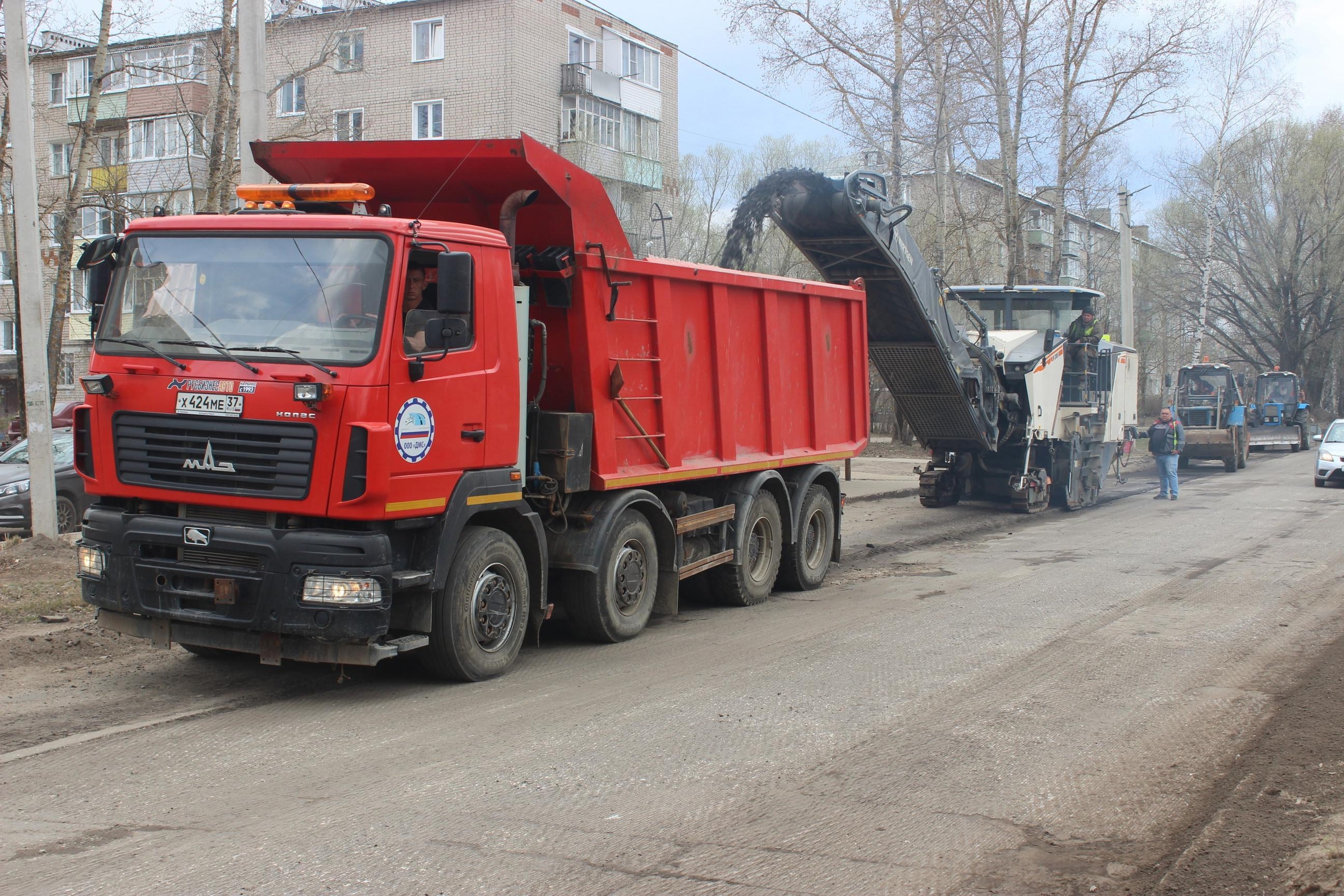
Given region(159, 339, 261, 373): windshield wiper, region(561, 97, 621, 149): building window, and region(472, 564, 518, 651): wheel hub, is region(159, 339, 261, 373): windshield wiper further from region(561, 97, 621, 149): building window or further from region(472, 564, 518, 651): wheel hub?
region(561, 97, 621, 149): building window

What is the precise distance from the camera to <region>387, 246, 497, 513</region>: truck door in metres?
6.48

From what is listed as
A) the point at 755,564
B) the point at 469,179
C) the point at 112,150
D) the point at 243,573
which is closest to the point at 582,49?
the point at 112,150

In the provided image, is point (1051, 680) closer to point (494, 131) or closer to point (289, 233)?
point (289, 233)

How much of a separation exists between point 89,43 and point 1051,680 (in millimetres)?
17877

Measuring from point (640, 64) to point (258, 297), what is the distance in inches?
1389

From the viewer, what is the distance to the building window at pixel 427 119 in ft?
121

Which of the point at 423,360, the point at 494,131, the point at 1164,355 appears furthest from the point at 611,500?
the point at 1164,355

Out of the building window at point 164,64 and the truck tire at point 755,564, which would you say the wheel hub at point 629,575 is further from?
the building window at point 164,64

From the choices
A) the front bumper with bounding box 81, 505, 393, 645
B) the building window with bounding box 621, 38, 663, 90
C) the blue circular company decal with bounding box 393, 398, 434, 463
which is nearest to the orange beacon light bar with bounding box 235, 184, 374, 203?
the blue circular company decal with bounding box 393, 398, 434, 463

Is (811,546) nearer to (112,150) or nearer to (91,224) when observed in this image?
(112,150)

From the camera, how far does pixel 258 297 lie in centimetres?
664

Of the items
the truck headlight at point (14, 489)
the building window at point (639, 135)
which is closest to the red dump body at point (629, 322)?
the truck headlight at point (14, 489)

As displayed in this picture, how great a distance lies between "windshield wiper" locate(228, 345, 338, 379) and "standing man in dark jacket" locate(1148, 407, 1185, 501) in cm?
1772

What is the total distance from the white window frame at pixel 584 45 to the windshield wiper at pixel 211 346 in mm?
32307
